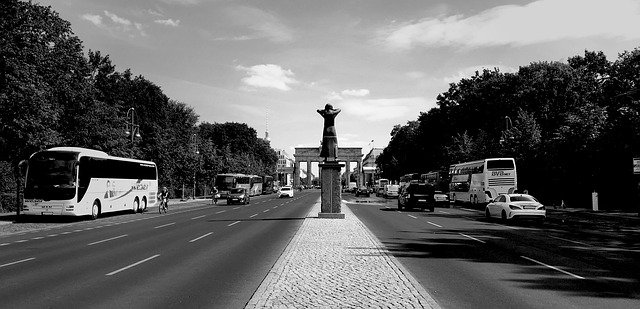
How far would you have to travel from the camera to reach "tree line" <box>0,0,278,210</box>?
Answer: 1017 inches

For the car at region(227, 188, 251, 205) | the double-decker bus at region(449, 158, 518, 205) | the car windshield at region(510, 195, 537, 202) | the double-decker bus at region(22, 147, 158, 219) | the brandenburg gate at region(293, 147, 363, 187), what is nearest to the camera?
the car windshield at region(510, 195, 537, 202)

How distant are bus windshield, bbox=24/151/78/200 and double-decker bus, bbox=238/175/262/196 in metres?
43.2

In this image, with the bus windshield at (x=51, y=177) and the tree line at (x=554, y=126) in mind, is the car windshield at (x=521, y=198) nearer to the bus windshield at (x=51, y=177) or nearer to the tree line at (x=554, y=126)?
the tree line at (x=554, y=126)

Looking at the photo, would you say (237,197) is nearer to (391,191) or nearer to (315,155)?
(391,191)

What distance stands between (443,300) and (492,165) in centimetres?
3381

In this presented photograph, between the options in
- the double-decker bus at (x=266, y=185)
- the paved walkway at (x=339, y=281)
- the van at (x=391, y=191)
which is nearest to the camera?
the paved walkway at (x=339, y=281)

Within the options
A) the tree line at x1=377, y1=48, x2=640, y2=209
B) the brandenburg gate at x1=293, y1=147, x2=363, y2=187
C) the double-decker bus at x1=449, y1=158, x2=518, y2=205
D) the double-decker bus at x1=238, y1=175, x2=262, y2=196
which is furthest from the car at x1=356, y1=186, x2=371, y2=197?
the brandenburg gate at x1=293, y1=147, x2=363, y2=187

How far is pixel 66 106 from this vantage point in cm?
4022

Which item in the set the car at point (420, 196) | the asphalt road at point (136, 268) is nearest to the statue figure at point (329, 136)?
the asphalt road at point (136, 268)

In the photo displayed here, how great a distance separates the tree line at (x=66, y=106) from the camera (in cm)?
2584

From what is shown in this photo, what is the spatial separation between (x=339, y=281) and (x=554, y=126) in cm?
5289

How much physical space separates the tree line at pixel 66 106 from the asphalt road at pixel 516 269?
1908 centimetres

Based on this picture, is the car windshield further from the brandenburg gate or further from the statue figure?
the brandenburg gate

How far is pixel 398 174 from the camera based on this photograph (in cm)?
10631
